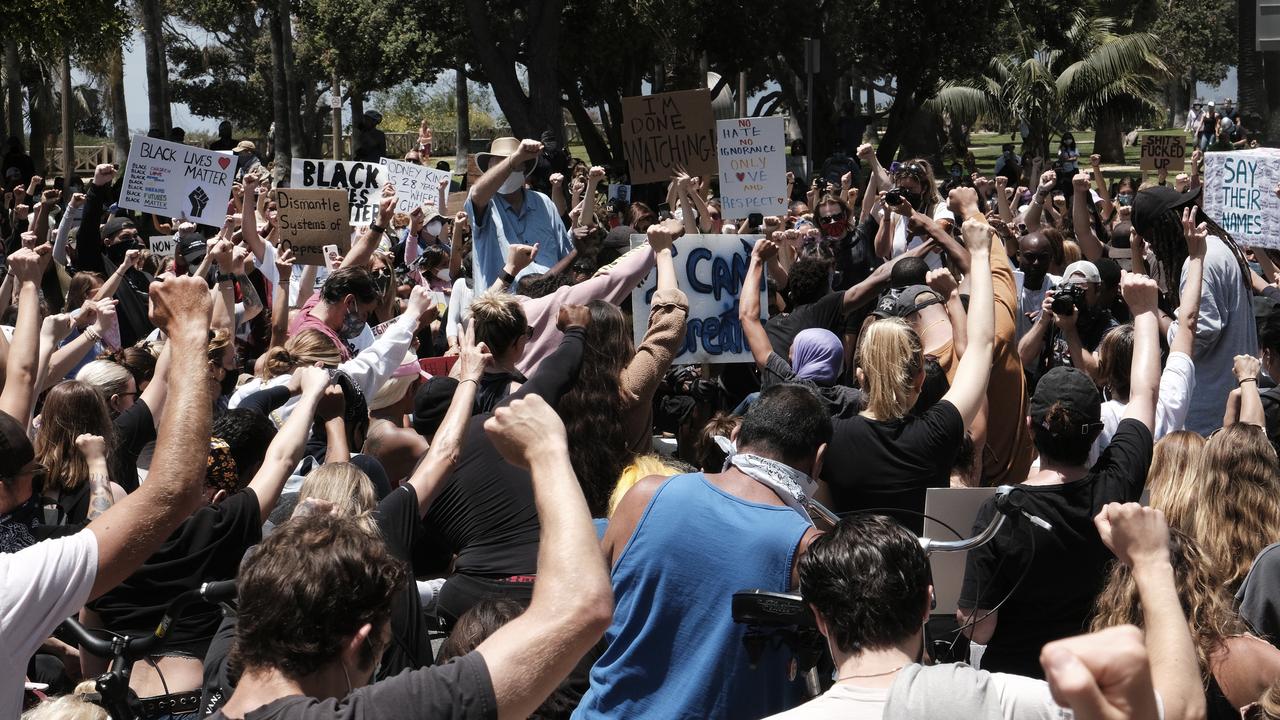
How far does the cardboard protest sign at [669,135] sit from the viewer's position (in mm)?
Result: 11328

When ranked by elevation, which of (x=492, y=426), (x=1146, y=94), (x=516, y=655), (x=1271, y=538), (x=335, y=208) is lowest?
(x=1271, y=538)

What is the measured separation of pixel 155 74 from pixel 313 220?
76.9 feet

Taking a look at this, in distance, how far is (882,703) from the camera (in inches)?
99.0

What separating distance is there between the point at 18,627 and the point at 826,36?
31377 mm

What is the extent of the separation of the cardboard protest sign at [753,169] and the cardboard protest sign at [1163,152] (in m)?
7.27

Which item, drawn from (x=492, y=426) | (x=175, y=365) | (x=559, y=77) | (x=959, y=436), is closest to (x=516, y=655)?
(x=492, y=426)

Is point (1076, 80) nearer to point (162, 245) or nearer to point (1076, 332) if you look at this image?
point (162, 245)

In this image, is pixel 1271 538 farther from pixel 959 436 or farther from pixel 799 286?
pixel 799 286

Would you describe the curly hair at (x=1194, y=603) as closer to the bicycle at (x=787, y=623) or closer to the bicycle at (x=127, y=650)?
the bicycle at (x=787, y=623)

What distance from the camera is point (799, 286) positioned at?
24.2ft

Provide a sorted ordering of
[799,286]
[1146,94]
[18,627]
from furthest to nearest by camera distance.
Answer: [1146,94] < [799,286] < [18,627]

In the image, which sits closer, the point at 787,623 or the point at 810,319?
the point at 787,623

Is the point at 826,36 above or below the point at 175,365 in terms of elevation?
above

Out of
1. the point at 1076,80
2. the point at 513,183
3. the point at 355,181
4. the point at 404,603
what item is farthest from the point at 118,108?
the point at 404,603
